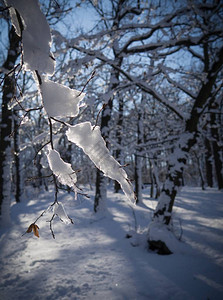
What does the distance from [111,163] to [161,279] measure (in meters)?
2.48

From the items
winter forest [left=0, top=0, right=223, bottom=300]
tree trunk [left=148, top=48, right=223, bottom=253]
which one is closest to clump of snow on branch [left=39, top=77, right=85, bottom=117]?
winter forest [left=0, top=0, right=223, bottom=300]

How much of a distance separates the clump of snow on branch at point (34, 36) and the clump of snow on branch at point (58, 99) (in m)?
0.06

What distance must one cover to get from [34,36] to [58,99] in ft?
0.92

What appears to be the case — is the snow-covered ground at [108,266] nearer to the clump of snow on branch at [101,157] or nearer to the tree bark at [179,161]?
the clump of snow on branch at [101,157]

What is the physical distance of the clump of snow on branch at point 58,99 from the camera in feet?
2.38

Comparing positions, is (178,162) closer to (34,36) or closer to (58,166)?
(58,166)

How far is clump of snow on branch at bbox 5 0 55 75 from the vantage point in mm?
688

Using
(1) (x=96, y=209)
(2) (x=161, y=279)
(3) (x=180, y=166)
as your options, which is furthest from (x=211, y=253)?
(1) (x=96, y=209)

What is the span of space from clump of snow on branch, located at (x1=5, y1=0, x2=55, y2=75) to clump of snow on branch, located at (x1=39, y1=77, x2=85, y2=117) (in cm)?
6

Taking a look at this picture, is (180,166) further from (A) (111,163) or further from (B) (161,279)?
(A) (111,163)

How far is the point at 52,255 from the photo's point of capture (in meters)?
3.15

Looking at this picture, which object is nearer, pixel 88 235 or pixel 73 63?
pixel 73 63

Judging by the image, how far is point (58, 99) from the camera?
752 mm

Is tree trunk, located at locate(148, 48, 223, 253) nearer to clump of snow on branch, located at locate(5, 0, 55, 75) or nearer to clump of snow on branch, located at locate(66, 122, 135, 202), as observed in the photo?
clump of snow on branch, located at locate(66, 122, 135, 202)
